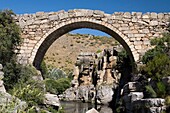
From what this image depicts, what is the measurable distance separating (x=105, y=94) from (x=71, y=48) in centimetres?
3118

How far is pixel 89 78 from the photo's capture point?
89.0ft

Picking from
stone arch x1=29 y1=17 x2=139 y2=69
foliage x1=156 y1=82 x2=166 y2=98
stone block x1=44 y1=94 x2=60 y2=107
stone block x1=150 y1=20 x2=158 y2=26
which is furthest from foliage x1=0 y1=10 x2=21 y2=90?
stone block x1=150 y1=20 x2=158 y2=26

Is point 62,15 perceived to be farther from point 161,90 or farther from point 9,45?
point 161,90

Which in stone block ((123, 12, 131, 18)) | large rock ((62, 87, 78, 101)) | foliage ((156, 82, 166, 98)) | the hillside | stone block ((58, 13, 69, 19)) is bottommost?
foliage ((156, 82, 166, 98))

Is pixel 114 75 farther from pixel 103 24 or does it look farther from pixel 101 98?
pixel 103 24

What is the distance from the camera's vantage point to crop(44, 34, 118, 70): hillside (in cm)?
4619

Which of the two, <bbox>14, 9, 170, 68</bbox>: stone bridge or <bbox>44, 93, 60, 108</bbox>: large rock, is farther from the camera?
<bbox>14, 9, 170, 68</bbox>: stone bridge

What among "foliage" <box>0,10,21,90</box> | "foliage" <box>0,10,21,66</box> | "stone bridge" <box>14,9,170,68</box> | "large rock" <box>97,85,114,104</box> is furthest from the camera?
"large rock" <box>97,85,114,104</box>

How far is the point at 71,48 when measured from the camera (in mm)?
50781

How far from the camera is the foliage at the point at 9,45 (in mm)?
11109

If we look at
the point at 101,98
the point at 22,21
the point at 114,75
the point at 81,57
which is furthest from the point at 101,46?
the point at 22,21

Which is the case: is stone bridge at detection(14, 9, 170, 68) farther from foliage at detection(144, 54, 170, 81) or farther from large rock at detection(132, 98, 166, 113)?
large rock at detection(132, 98, 166, 113)

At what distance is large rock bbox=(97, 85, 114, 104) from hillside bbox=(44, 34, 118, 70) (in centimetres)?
2408

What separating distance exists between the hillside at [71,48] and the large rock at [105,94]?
79.0 feet
